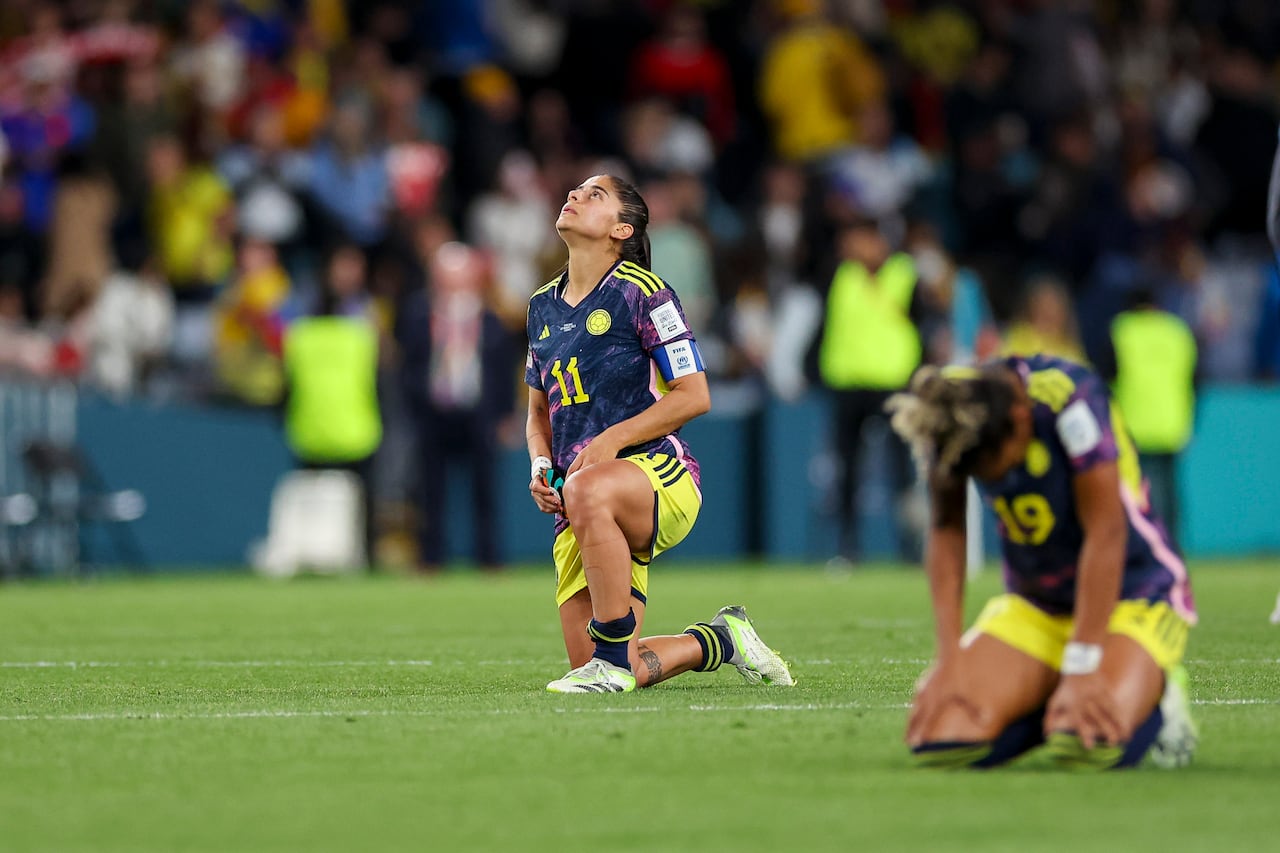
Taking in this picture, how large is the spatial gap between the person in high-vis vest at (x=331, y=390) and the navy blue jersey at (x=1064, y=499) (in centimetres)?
1237

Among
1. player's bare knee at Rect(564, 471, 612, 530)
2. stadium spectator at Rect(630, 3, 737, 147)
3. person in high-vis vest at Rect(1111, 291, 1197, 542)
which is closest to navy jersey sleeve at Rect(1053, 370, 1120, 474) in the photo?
player's bare knee at Rect(564, 471, 612, 530)

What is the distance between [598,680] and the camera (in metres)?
8.03

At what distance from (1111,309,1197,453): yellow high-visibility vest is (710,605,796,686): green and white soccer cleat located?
10890 millimetres

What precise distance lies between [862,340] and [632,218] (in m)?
9.10

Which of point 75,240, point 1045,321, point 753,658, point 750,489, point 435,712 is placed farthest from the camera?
point 750,489

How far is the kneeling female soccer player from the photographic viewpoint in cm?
578

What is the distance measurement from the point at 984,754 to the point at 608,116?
17188mm

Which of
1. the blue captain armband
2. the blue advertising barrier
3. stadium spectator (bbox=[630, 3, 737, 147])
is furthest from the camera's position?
stadium spectator (bbox=[630, 3, 737, 147])

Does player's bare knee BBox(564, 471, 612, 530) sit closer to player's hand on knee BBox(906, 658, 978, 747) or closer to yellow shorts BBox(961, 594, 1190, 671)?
yellow shorts BBox(961, 594, 1190, 671)

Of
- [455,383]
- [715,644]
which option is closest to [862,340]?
[455,383]

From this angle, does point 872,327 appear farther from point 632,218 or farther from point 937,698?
point 937,698

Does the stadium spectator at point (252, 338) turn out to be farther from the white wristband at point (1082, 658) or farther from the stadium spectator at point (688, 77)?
the white wristband at point (1082, 658)

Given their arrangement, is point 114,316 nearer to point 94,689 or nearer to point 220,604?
point 220,604

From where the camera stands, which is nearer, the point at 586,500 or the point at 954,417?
the point at 954,417
